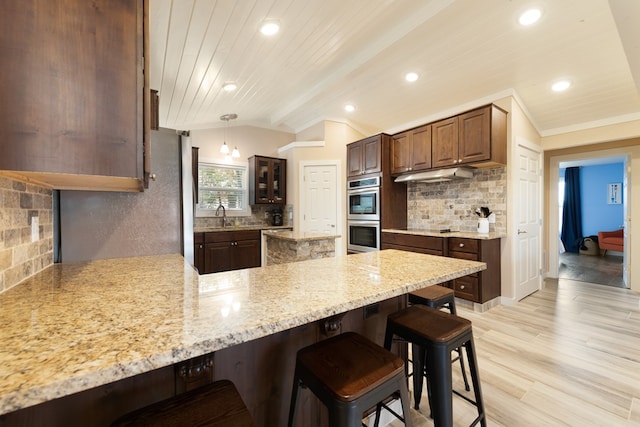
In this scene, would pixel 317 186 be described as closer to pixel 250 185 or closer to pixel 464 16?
pixel 250 185

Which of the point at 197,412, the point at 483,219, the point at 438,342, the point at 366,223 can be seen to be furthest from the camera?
the point at 366,223

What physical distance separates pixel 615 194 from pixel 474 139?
266 inches

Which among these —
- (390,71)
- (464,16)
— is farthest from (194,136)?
(464,16)

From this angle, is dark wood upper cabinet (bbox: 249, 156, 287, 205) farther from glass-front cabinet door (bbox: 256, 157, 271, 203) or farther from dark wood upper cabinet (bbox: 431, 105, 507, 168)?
dark wood upper cabinet (bbox: 431, 105, 507, 168)

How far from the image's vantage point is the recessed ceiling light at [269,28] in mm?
2239

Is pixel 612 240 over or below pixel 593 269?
over

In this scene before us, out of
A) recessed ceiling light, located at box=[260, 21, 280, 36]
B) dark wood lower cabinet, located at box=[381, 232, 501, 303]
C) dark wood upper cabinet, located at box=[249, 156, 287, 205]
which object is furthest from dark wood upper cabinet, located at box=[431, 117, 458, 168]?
dark wood upper cabinet, located at box=[249, 156, 287, 205]

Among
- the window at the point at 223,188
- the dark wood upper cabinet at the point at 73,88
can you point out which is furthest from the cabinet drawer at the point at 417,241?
the dark wood upper cabinet at the point at 73,88

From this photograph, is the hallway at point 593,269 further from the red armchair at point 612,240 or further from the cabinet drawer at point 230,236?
the cabinet drawer at point 230,236

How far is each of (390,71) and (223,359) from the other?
333 centimetres

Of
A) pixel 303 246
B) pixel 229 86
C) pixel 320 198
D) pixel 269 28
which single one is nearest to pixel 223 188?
pixel 320 198

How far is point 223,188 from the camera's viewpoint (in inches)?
198

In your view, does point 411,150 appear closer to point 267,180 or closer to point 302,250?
point 302,250

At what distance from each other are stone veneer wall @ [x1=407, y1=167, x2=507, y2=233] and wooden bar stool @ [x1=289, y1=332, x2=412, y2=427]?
3.13 metres
